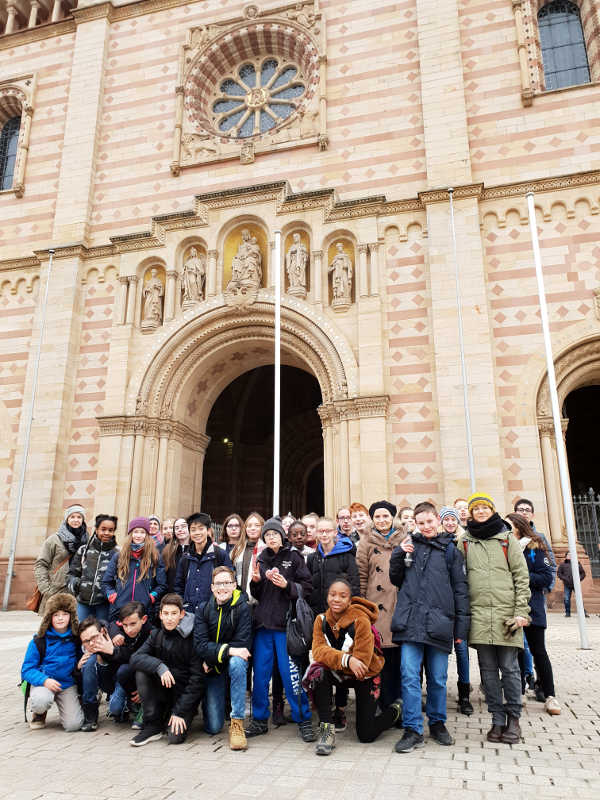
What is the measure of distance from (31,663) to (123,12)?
20.6 m

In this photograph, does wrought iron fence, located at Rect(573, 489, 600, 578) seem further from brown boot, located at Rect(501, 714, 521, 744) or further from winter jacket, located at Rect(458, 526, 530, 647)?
brown boot, located at Rect(501, 714, 521, 744)

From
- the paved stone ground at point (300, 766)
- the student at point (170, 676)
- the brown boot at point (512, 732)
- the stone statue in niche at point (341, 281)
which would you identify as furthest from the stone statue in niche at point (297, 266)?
the brown boot at point (512, 732)

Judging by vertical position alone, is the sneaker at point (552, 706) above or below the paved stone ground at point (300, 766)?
above

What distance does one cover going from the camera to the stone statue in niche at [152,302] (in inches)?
615

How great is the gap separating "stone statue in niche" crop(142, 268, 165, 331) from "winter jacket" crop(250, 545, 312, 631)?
11.3 meters

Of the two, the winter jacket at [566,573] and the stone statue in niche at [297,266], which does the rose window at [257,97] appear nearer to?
the stone statue in niche at [297,266]

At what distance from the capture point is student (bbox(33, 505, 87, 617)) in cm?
765

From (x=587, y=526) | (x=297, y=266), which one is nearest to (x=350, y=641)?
(x=297, y=266)

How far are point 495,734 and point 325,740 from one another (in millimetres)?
1366

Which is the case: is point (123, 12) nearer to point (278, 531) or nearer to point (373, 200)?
point (373, 200)

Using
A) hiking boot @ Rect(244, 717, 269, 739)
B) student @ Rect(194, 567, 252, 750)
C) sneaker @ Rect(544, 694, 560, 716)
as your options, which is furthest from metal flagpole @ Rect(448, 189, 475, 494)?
hiking boot @ Rect(244, 717, 269, 739)

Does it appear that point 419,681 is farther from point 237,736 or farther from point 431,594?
point 237,736

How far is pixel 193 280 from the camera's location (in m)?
15.6

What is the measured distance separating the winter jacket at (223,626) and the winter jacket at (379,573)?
1141 millimetres
